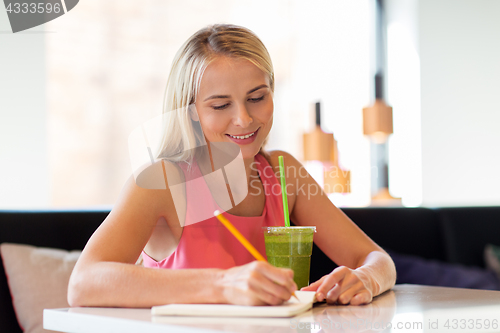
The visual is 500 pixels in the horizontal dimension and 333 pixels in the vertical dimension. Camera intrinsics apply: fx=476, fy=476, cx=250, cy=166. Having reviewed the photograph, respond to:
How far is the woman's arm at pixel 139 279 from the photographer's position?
76cm

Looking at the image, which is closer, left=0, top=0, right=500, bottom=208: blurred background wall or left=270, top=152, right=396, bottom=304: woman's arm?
left=270, top=152, right=396, bottom=304: woman's arm

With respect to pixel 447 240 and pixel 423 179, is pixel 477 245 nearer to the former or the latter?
pixel 447 240

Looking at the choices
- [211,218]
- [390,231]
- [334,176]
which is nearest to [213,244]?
[211,218]

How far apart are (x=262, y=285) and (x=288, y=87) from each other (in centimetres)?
284

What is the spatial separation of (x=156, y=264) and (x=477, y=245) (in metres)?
1.82

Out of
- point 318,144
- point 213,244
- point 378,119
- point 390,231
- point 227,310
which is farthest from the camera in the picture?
point 378,119

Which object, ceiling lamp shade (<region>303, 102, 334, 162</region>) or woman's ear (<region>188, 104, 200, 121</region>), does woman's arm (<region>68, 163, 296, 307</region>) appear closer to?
woman's ear (<region>188, 104, 200, 121</region>)

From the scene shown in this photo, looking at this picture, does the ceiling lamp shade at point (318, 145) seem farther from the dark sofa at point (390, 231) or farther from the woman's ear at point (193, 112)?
the woman's ear at point (193, 112)

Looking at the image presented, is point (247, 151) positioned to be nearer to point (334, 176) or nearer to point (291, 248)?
point (291, 248)

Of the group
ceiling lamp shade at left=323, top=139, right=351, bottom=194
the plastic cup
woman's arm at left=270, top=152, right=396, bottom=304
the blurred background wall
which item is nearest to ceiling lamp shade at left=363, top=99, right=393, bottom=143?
ceiling lamp shade at left=323, top=139, right=351, bottom=194

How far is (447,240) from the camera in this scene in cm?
228

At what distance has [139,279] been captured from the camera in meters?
0.85

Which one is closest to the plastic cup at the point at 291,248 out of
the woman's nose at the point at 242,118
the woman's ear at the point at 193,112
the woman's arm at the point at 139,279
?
the woman's arm at the point at 139,279

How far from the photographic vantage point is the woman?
2.80ft
